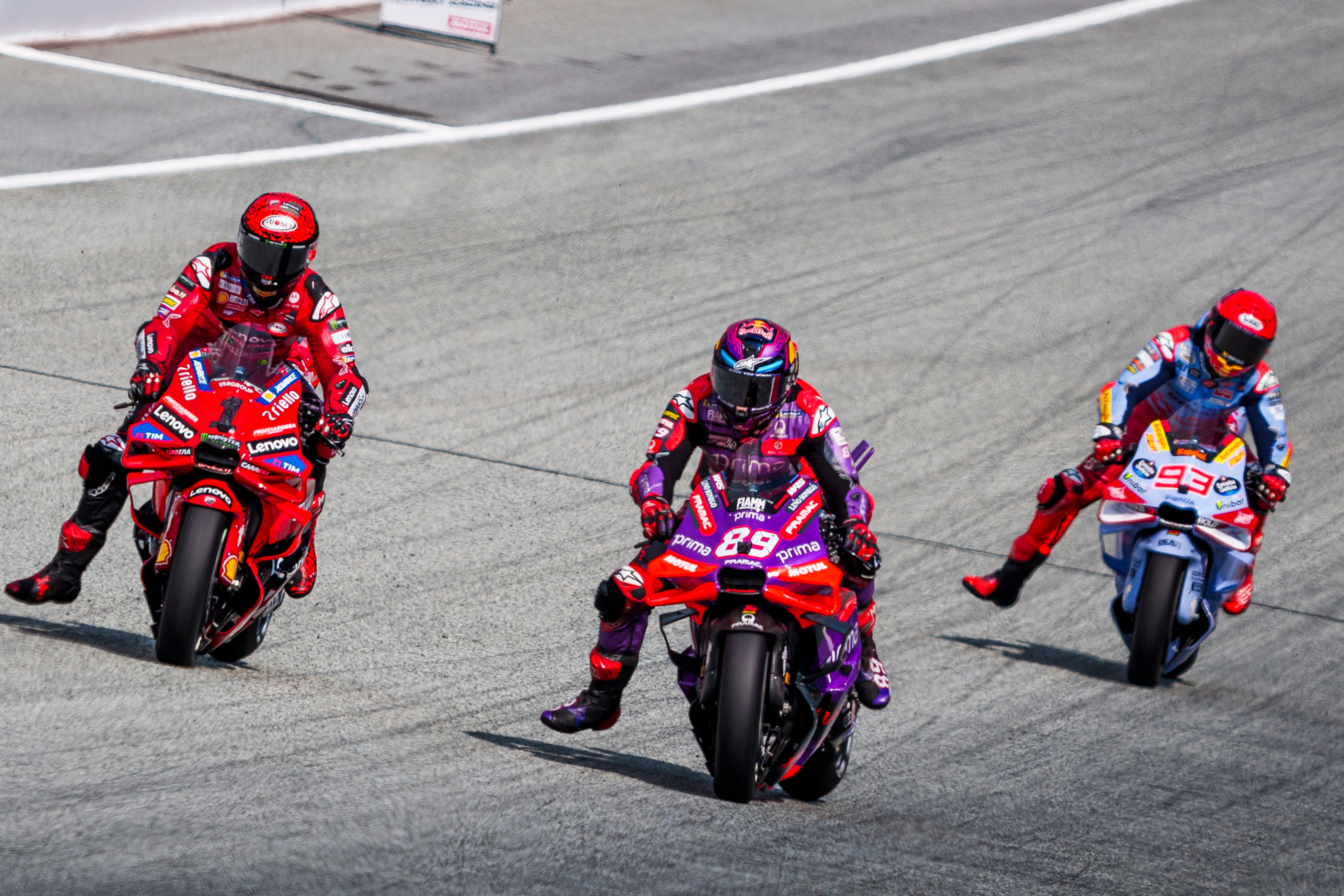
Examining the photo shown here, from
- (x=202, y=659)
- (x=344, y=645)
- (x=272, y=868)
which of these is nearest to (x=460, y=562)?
(x=344, y=645)

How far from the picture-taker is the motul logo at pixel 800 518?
21.0ft

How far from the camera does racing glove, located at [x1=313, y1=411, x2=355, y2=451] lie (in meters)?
7.75

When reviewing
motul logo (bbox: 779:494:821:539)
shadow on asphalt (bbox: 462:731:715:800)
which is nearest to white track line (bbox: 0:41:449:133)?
shadow on asphalt (bbox: 462:731:715:800)

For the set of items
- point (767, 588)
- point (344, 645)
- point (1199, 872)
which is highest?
point (767, 588)

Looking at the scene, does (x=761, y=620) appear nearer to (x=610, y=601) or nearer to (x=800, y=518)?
(x=800, y=518)

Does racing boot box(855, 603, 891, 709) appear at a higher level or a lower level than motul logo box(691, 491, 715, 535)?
lower

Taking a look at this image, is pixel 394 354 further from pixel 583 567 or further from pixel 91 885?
pixel 91 885

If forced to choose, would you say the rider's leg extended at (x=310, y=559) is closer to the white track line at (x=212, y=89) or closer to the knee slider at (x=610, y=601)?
the knee slider at (x=610, y=601)

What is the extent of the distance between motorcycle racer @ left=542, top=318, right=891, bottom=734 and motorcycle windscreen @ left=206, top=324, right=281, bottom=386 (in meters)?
1.92

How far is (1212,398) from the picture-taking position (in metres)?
9.47

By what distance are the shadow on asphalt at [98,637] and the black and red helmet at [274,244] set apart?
1.73 meters

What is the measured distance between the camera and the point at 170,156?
53.6 feet

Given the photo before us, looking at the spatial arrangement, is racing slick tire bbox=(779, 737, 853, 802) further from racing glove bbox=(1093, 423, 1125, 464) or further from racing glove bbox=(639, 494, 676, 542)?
racing glove bbox=(1093, 423, 1125, 464)

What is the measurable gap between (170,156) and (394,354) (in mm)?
4509
